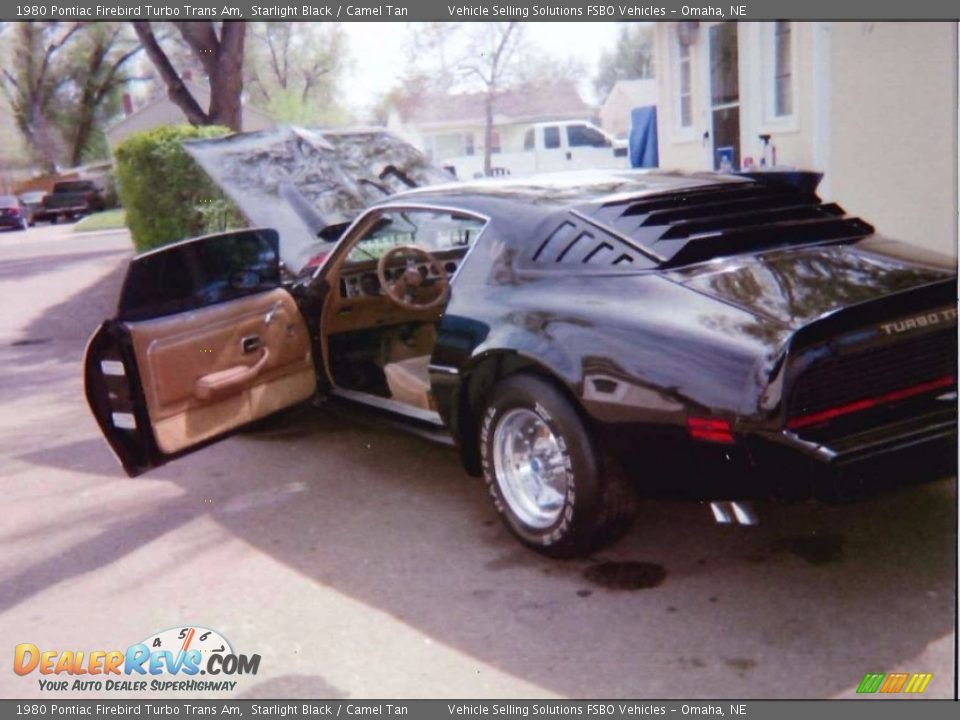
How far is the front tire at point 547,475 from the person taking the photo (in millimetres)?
3359

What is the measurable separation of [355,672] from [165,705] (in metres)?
0.59

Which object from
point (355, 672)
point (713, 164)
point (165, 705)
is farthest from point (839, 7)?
point (713, 164)

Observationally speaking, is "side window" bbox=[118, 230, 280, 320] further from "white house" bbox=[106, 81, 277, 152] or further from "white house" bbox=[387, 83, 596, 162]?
"white house" bbox=[106, 81, 277, 152]

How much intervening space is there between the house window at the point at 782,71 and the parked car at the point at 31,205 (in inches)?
1302

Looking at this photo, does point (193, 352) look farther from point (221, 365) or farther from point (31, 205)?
point (31, 205)

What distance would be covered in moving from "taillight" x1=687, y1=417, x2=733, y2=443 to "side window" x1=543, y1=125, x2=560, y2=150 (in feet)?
75.1

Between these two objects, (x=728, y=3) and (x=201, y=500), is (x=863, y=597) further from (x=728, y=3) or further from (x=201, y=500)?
(x=201, y=500)

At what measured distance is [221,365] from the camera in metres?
4.44

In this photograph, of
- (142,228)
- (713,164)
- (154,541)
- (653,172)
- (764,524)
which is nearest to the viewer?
(764,524)

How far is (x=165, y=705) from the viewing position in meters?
2.90

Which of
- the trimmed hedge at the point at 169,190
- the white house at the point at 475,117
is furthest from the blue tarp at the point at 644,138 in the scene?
the white house at the point at 475,117

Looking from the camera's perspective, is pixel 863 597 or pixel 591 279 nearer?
pixel 863 597

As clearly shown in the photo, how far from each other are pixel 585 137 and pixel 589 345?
2281 cm

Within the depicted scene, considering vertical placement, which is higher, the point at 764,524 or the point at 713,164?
the point at 713,164
